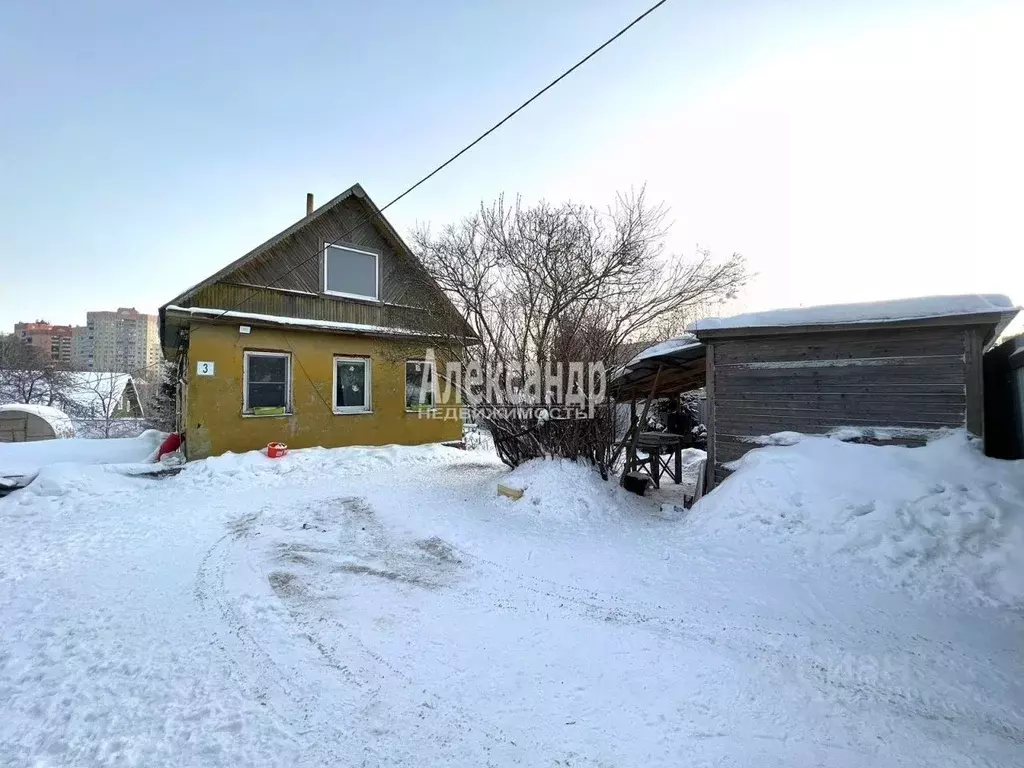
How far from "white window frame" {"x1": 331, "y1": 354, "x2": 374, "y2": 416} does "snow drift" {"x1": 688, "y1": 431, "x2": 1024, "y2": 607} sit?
325 inches

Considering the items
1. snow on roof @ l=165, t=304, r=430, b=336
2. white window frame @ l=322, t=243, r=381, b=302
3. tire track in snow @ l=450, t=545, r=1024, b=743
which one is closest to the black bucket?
tire track in snow @ l=450, t=545, r=1024, b=743

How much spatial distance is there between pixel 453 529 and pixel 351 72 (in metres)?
7.47

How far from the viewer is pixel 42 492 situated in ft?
21.8

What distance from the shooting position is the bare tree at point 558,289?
7.77 m

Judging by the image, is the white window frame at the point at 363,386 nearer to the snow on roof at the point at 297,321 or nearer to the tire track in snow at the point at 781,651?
the snow on roof at the point at 297,321

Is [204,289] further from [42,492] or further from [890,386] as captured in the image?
[890,386]

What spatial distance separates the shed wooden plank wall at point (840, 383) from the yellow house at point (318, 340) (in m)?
4.69

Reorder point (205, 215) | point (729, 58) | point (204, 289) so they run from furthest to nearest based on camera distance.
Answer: point (205, 215) < point (204, 289) < point (729, 58)

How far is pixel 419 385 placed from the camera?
12.4m

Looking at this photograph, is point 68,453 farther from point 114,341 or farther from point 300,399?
point 114,341

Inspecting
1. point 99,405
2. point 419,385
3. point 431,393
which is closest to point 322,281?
point 419,385

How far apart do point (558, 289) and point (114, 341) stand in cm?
4658

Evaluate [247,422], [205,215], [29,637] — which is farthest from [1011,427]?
[205,215]

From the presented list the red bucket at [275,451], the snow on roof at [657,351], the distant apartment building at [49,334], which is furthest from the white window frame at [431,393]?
the distant apartment building at [49,334]
